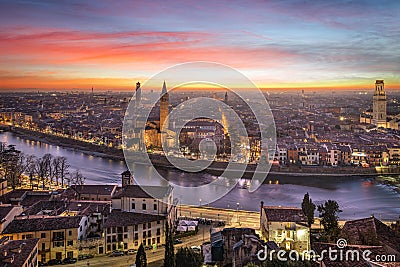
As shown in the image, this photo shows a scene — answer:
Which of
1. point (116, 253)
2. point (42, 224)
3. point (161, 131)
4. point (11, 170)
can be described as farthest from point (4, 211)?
point (161, 131)

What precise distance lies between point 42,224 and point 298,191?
4.75m

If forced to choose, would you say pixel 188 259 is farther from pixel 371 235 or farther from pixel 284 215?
pixel 371 235

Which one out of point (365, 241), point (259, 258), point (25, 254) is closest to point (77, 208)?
point (25, 254)

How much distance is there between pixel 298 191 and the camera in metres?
7.39

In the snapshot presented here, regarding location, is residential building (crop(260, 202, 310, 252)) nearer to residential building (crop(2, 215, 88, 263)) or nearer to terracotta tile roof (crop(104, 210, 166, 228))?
terracotta tile roof (crop(104, 210, 166, 228))

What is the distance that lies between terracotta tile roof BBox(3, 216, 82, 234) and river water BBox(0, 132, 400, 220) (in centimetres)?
246

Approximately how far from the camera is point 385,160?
1016cm

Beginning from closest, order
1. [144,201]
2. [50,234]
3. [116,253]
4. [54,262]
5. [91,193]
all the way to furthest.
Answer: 1. [54,262]
2. [50,234]
3. [116,253]
4. [144,201]
5. [91,193]

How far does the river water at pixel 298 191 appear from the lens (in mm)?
6032

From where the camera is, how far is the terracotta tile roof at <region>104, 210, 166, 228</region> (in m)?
4.05

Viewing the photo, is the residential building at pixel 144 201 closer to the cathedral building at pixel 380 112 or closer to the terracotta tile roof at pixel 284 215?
the terracotta tile roof at pixel 284 215

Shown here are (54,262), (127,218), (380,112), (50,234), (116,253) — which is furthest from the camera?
(380,112)

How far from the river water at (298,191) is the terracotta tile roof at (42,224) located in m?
2.46

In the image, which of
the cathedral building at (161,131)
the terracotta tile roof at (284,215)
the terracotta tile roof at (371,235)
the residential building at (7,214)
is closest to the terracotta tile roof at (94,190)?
the residential building at (7,214)
